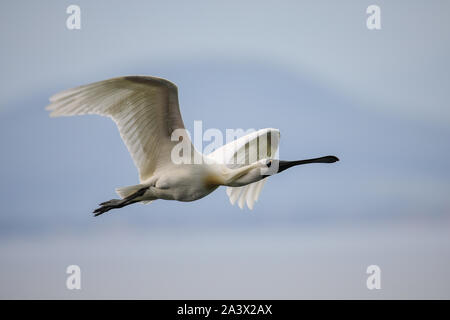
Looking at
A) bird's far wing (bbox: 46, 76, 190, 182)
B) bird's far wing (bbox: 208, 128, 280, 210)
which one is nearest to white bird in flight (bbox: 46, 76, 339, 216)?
bird's far wing (bbox: 46, 76, 190, 182)

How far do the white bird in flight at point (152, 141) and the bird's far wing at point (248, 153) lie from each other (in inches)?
33.7

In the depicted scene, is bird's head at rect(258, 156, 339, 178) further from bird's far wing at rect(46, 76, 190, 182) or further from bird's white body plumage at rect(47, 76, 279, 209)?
bird's far wing at rect(46, 76, 190, 182)

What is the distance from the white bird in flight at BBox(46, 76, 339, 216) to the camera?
7566 mm

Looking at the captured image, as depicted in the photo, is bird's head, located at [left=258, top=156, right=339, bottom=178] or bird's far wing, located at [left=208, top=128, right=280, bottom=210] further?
bird's far wing, located at [left=208, top=128, right=280, bottom=210]

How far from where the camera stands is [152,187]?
8.28 meters

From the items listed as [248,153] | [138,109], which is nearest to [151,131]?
[138,109]

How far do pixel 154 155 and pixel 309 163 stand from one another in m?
2.04

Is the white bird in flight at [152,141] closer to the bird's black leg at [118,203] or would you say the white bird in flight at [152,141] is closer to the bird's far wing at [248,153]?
the bird's black leg at [118,203]

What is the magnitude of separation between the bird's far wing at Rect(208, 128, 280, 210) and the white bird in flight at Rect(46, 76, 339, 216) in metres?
0.86

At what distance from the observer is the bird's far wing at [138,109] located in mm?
7500

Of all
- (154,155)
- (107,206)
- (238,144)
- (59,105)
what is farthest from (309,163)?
(59,105)

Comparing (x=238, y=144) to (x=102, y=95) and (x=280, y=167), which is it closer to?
(x=280, y=167)

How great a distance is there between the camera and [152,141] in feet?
27.0

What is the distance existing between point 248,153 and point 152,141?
1857mm
